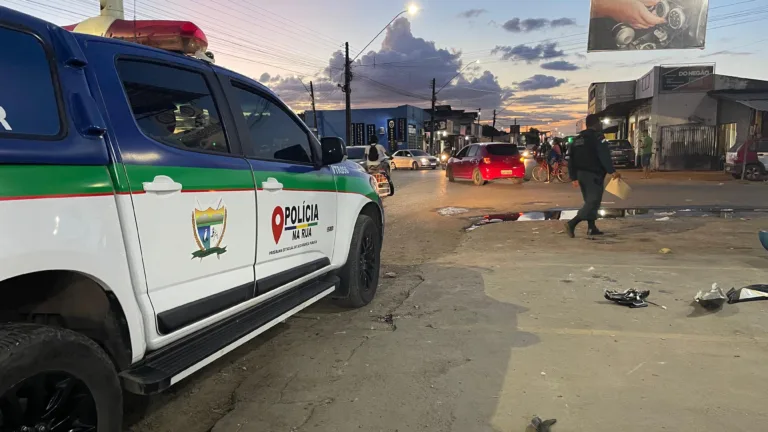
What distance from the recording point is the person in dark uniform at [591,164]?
26.9 ft

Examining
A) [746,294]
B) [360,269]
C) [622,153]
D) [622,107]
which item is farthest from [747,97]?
[360,269]

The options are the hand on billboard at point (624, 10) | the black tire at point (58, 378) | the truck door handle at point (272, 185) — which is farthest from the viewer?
the hand on billboard at point (624, 10)

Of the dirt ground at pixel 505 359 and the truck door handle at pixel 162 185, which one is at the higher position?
the truck door handle at pixel 162 185

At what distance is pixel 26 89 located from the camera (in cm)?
204

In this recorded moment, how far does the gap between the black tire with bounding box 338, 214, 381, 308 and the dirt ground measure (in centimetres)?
13

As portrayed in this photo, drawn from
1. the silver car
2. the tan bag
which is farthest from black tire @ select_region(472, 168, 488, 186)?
the silver car

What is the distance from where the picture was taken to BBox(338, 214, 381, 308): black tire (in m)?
4.67

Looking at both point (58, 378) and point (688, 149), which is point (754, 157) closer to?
point (688, 149)

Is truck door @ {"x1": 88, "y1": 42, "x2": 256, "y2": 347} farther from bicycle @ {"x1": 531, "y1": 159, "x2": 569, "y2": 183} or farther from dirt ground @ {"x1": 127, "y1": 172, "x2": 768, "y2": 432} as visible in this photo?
bicycle @ {"x1": 531, "y1": 159, "x2": 569, "y2": 183}

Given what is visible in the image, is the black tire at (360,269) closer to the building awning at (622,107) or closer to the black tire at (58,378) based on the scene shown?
the black tire at (58,378)

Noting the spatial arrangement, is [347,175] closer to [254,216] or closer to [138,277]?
[254,216]

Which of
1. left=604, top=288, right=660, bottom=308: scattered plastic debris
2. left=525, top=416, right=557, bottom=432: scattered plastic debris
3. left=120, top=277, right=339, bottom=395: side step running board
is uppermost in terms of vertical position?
left=120, top=277, right=339, bottom=395: side step running board

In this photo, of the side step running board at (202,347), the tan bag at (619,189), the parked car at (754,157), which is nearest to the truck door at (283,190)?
the side step running board at (202,347)

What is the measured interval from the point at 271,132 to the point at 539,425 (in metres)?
2.55
